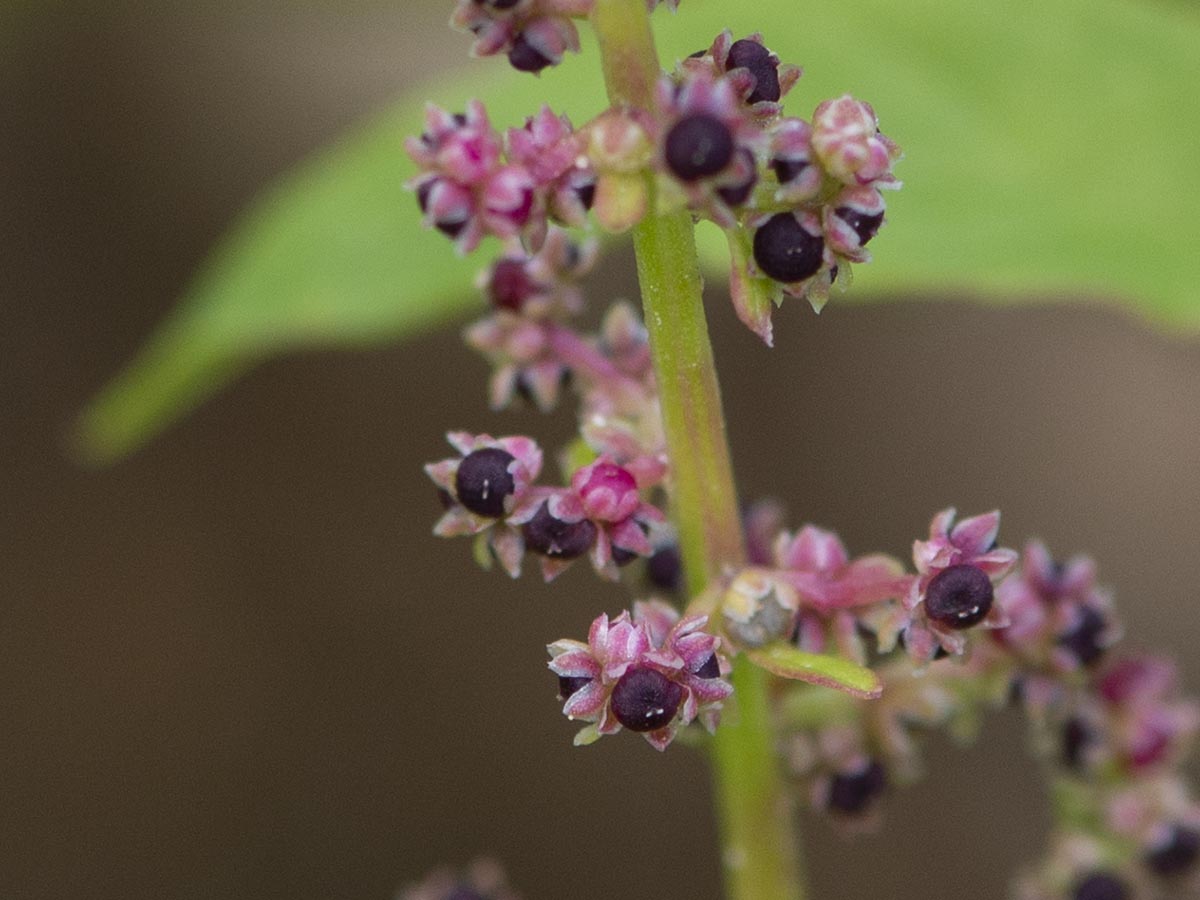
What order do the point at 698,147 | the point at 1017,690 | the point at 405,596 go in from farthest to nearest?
the point at 405,596
the point at 1017,690
the point at 698,147

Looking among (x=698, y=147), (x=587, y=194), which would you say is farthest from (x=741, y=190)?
(x=587, y=194)

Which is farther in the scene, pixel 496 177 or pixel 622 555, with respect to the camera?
pixel 622 555

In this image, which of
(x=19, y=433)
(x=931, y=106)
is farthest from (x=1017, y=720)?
(x=19, y=433)

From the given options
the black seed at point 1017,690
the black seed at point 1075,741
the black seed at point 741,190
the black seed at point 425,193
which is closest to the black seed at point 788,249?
the black seed at point 741,190

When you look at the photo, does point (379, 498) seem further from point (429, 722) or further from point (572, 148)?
point (572, 148)

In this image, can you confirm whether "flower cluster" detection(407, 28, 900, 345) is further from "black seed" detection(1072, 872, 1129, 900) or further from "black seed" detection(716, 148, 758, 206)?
"black seed" detection(1072, 872, 1129, 900)

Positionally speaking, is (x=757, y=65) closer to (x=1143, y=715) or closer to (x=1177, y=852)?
(x=1143, y=715)

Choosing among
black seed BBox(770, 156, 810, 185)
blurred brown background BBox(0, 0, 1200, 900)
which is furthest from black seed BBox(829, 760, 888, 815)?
blurred brown background BBox(0, 0, 1200, 900)
